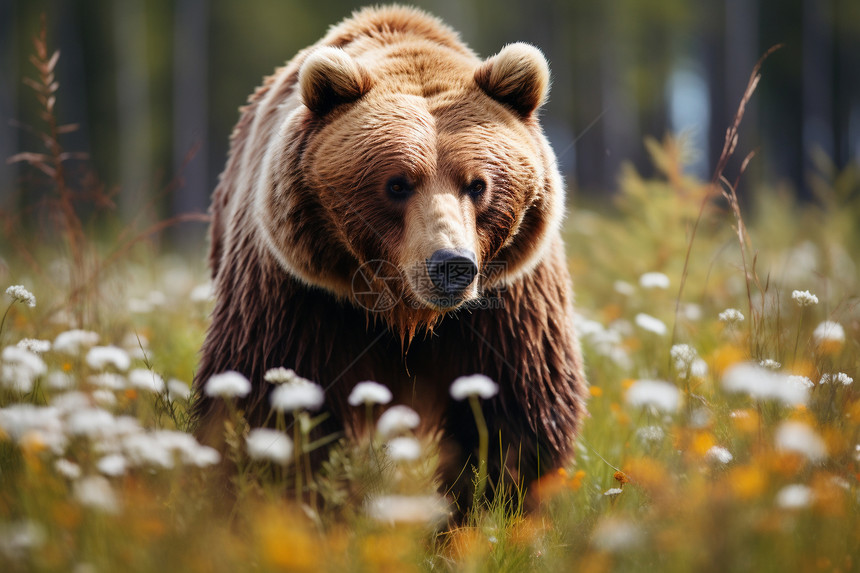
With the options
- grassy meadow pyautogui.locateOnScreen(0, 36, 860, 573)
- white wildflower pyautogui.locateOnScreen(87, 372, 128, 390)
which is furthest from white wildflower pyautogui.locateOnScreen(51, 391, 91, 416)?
white wildflower pyautogui.locateOnScreen(87, 372, 128, 390)

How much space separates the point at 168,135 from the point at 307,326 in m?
26.8

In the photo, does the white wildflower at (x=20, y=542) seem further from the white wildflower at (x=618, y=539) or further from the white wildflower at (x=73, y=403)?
the white wildflower at (x=618, y=539)

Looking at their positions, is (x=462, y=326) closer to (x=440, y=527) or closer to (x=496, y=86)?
(x=440, y=527)

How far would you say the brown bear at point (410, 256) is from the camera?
3.05 metres

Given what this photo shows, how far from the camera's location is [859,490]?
2533mm

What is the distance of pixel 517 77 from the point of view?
3.31 meters

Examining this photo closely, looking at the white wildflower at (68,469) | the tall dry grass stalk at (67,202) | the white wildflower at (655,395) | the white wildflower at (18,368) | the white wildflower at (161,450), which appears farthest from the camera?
the tall dry grass stalk at (67,202)

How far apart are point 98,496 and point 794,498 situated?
1.81 metres

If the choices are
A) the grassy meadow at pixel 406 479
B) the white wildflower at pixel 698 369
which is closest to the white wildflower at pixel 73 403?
the grassy meadow at pixel 406 479

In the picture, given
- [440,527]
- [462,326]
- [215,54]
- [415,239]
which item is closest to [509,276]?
[462,326]

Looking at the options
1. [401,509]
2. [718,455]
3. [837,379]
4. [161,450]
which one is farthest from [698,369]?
[161,450]

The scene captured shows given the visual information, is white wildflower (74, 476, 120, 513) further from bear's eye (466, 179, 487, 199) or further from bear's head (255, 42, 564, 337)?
bear's eye (466, 179, 487, 199)

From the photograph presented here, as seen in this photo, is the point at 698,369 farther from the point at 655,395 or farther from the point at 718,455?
the point at 655,395

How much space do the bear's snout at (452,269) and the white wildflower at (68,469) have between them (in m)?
1.34
